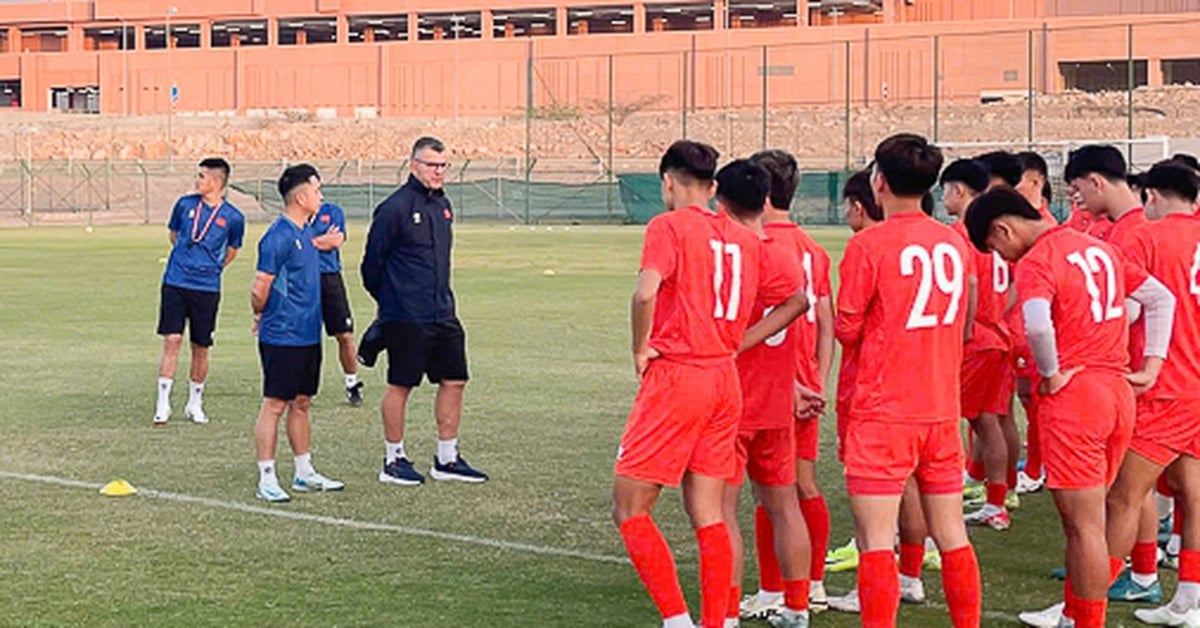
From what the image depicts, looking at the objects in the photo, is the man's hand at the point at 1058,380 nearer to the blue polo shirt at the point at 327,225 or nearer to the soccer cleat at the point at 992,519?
the soccer cleat at the point at 992,519

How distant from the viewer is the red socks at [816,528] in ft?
25.8

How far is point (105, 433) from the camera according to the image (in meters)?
13.2

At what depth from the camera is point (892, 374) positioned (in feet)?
21.0

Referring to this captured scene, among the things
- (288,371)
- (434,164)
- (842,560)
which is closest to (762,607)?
(842,560)

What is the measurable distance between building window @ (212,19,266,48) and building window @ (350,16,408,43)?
19.8 feet

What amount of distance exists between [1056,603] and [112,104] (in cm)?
9882

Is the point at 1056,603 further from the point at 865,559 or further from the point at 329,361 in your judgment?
the point at 329,361

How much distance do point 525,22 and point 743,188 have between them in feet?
303

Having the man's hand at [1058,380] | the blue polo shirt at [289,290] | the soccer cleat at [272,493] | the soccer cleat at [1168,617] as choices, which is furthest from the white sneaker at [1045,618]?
the blue polo shirt at [289,290]

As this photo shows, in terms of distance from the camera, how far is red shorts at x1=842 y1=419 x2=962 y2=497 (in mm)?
6383

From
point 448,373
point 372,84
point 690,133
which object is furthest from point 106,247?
point 372,84

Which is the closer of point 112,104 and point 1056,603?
point 1056,603

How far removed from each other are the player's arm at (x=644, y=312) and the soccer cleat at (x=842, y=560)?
7.83 ft

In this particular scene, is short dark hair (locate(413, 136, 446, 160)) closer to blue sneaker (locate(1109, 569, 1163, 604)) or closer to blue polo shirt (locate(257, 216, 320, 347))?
blue polo shirt (locate(257, 216, 320, 347))
